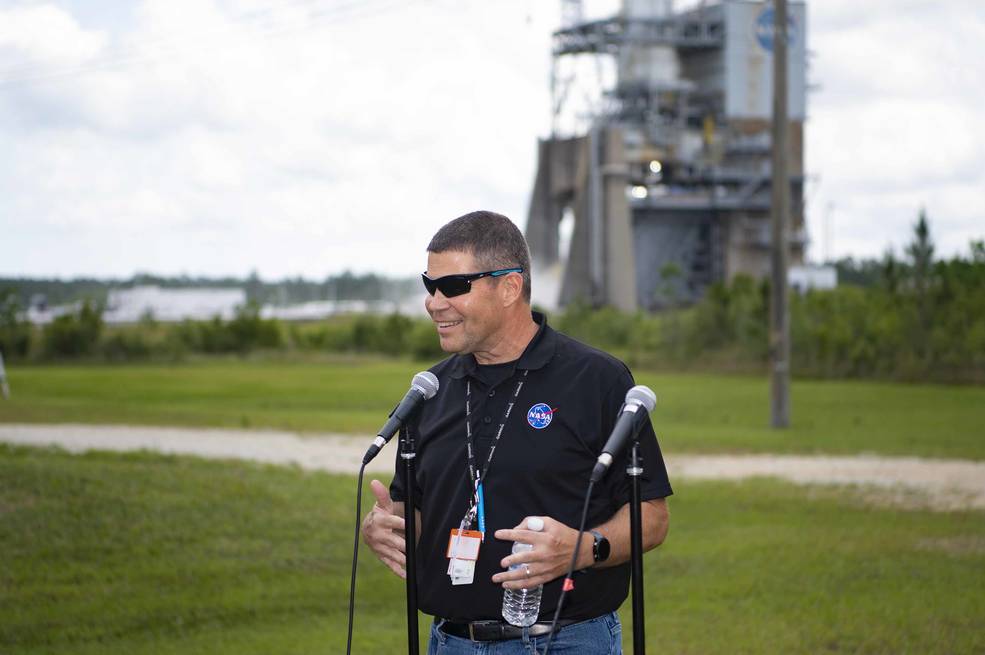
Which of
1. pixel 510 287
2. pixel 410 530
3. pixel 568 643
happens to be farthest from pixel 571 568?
pixel 510 287

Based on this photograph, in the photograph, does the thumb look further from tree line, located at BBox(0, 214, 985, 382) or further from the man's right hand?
tree line, located at BBox(0, 214, 985, 382)

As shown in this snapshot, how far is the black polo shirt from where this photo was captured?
13.3 ft

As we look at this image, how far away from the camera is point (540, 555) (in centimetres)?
382

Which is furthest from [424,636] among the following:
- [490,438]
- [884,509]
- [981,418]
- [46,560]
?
[981,418]

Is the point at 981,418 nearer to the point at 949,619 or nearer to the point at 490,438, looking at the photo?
the point at 949,619

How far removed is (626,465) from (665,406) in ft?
80.2

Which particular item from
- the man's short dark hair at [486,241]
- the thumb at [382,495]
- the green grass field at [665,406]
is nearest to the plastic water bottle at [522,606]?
the thumb at [382,495]

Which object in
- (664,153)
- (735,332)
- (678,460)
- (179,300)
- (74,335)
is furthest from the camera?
(179,300)

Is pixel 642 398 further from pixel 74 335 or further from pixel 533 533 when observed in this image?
pixel 74 335

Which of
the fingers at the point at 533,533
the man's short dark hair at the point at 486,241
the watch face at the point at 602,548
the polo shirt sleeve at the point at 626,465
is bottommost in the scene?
the watch face at the point at 602,548

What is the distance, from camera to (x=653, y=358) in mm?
43125

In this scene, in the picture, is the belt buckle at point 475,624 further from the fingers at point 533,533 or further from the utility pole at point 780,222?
the utility pole at point 780,222

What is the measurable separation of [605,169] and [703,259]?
10984 mm

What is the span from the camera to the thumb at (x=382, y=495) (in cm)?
432
